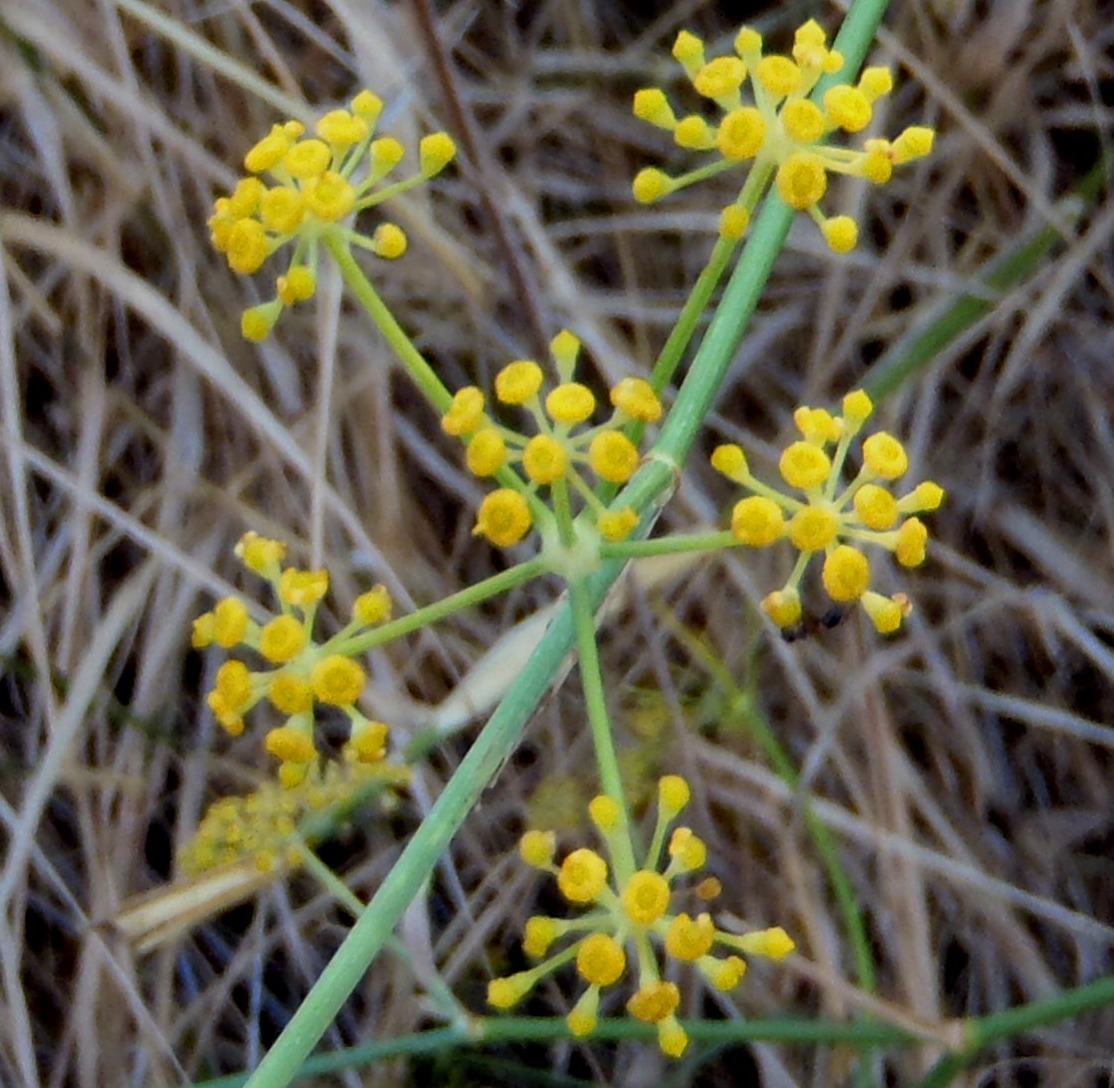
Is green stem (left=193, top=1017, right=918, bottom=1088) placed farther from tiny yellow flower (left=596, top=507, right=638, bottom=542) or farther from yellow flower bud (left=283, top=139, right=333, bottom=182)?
yellow flower bud (left=283, top=139, right=333, bottom=182)

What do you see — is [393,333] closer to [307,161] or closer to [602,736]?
[307,161]

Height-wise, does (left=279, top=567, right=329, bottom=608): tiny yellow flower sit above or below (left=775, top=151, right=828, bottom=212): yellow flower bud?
below

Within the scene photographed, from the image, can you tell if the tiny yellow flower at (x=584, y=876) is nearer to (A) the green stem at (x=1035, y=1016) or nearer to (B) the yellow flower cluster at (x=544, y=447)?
(B) the yellow flower cluster at (x=544, y=447)

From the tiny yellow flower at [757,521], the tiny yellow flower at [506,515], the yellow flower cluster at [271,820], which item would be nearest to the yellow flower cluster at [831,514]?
the tiny yellow flower at [757,521]

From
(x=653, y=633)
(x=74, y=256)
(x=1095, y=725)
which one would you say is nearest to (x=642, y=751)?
(x=653, y=633)

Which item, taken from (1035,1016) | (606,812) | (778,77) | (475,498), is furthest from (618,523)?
(475,498)

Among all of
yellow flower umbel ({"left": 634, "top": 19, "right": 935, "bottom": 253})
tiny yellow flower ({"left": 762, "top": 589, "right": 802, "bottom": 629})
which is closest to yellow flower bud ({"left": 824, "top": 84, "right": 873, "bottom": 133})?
yellow flower umbel ({"left": 634, "top": 19, "right": 935, "bottom": 253})
